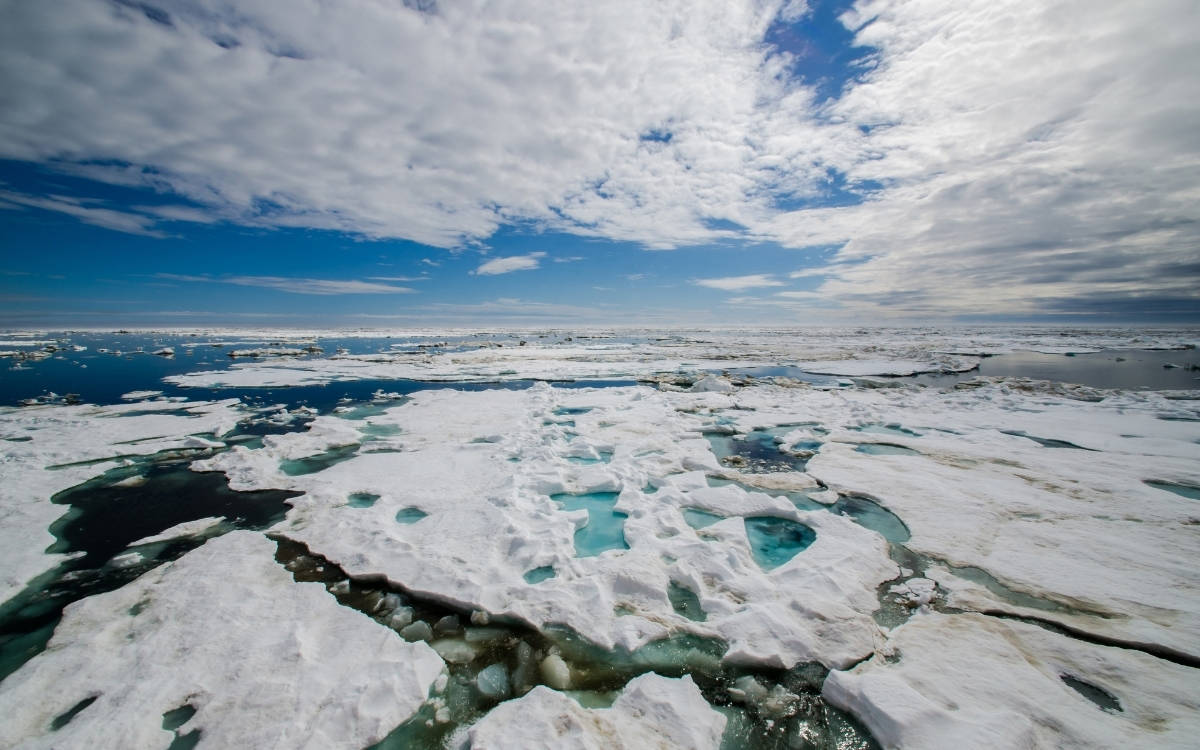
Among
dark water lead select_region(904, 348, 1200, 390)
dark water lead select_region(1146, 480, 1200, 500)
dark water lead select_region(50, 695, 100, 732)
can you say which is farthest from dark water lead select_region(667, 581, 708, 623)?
dark water lead select_region(904, 348, 1200, 390)

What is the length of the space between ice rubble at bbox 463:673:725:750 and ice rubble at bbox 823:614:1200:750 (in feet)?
2.84

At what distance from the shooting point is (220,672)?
292 centimetres

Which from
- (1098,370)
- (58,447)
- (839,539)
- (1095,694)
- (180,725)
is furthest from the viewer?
(1098,370)

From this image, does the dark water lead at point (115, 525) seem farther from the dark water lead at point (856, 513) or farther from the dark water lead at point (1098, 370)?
the dark water lead at point (1098, 370)

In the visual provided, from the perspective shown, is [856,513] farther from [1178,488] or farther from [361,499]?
[361,499]

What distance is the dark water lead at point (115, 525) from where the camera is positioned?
3449 mm

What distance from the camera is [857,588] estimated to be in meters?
3.83

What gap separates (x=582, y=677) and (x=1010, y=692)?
2.65 metres

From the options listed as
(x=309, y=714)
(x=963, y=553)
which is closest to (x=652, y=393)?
(x=963, y=553)

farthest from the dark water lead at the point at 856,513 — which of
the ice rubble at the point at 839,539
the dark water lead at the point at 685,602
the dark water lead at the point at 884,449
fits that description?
the dark water lead at the point at 884,449

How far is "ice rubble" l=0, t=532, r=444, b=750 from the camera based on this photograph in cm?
253

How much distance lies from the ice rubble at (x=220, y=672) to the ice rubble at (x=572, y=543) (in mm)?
675

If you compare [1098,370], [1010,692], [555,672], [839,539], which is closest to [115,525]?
[555,672]

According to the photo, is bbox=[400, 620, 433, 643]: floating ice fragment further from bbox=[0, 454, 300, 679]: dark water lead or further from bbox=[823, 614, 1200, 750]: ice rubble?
bbox=[823, 614, 1200, 750]: ice rubble
